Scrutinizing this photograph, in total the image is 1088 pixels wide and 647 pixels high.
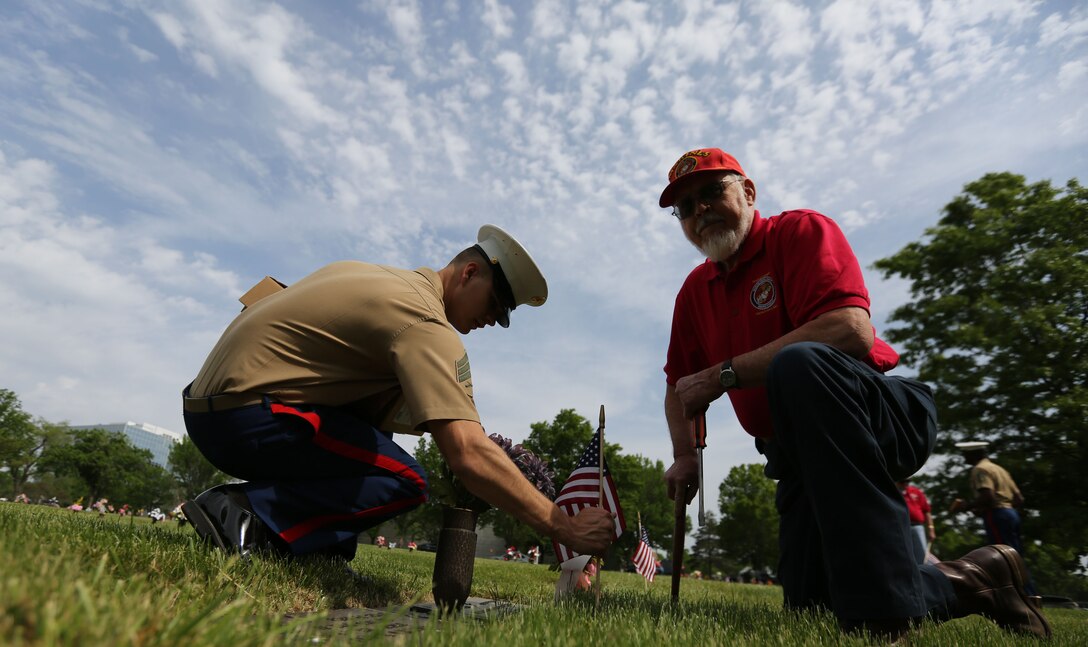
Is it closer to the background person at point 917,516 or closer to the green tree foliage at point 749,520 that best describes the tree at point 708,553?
the green tree foliage at point 749,520

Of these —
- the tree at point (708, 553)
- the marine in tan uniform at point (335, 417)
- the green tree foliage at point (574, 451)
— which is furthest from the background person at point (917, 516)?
the tree at point (708, 553)

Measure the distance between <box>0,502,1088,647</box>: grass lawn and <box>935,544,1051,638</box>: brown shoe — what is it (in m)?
0.09

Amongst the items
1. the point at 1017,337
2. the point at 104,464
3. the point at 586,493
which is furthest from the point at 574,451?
the point at 104,464

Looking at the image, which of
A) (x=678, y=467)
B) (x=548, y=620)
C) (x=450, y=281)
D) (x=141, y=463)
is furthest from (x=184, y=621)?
(x=141, y=463)

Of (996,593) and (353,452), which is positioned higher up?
(353,452)

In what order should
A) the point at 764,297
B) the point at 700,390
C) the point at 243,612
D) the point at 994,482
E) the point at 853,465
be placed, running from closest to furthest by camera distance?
1. the point at 243,612
2. the point at 853,465
3. the point at 700,390
4. the point at 764,297
5. the point at 994,482

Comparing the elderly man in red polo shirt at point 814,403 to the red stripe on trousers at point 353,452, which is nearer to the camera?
the elderly man in red polo shirt at point 814,403

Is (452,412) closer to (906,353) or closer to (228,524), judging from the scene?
(228,524)

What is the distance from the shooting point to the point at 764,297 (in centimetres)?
357

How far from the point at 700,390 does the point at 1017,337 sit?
18.1m

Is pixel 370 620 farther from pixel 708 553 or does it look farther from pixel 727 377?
pixel 708 553

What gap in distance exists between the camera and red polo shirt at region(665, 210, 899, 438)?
120 inches

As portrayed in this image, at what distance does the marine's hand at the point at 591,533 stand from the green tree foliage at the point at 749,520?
50706mm

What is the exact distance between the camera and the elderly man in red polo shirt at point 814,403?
7.89 ft
